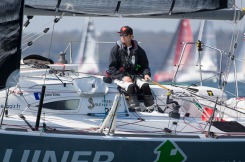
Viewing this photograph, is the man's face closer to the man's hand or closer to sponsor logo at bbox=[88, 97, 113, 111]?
the man's hand

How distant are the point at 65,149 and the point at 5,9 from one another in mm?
1258

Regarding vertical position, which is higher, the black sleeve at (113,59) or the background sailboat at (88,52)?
the black sleeve at (113,59)

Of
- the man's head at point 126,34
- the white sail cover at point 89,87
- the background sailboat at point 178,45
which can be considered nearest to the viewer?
the white sail cover at point 89,87

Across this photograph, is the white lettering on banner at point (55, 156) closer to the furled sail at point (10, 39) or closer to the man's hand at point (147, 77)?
the furled sail at point (10, 39)

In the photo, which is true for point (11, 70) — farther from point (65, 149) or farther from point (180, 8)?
point (180, 8)

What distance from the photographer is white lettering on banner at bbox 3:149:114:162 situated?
6.35 meters

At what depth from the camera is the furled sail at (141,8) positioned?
699cm

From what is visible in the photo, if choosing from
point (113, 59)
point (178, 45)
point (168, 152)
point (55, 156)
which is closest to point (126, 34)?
point (113, 59)

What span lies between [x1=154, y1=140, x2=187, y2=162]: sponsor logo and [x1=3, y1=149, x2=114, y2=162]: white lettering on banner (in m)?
0.42

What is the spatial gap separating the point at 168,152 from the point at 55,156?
0.99 m

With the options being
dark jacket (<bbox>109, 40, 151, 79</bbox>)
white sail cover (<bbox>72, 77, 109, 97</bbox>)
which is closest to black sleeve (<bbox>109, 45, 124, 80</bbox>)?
dark jacket (<bbox>109, 40, 151, 79</bbox>)

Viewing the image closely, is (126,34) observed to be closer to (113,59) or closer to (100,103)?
(113,59)

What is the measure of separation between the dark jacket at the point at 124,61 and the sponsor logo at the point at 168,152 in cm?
121

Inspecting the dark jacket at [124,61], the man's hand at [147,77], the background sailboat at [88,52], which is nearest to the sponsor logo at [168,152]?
the man's hand at [147,77]
